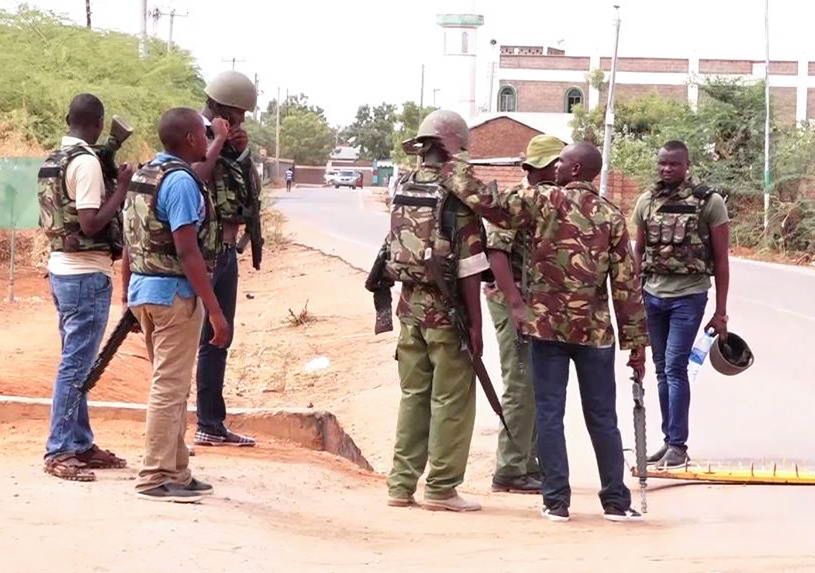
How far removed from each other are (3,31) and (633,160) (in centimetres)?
2610

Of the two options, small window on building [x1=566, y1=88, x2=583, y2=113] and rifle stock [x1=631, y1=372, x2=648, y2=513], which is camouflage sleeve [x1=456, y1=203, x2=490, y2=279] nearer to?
rifle stock [x1=631, y1=372, x2=648, y2=513]

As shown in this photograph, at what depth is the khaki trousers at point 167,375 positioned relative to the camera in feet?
21.2

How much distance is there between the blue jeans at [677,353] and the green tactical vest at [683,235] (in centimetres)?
18

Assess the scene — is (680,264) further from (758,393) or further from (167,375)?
(758,393)

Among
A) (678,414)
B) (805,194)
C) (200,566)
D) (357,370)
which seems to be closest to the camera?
(200,566)

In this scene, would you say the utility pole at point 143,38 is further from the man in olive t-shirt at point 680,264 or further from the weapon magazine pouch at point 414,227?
the weapon magazine pouch at point 414,227

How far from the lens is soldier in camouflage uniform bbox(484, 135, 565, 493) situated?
7.04 meters

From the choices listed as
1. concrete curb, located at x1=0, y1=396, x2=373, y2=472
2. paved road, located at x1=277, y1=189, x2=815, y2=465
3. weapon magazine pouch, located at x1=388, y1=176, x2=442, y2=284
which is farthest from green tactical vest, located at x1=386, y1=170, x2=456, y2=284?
paved road, located at x1=277, y1=189, x2=815, y2=465

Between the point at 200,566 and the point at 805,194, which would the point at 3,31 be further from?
the point at 200,566

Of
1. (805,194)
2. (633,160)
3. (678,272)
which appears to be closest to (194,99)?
(805,194)

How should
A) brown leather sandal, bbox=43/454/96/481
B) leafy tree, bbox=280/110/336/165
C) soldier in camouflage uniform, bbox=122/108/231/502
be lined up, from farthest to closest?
leafy tree, bbox=280/110/336/165 < brown leather sandal, bbox=43/454/96/481 < soldier in camouflage uniform, bbox=122/108/231/502

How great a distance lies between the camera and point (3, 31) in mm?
31469

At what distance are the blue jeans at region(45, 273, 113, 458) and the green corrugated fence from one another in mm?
11570

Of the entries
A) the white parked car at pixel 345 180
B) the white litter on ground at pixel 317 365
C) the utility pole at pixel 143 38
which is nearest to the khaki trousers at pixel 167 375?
the white litter on ground at pixel 317 365
